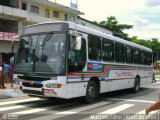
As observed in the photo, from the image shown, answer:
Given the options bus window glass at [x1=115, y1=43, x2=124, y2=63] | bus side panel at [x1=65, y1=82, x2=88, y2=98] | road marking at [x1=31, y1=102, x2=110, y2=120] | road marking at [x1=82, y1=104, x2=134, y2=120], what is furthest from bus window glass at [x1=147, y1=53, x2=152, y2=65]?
bus side panel at [x1=65, y1=82, x2=88, y2=98]

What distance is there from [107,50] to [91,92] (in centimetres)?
250

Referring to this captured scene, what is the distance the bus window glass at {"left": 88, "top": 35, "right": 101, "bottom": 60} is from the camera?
12.9 meters

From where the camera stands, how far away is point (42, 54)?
11469 mm

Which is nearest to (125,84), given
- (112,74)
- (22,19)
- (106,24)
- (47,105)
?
(112,74)

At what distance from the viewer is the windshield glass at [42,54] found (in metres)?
11.1

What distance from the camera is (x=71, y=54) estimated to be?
37.3 feet

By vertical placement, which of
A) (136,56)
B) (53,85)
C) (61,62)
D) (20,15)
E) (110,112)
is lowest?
(110,112)

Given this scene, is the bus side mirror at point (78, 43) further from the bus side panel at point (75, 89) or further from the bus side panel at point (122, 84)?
the bus side panel at point (122, 84)

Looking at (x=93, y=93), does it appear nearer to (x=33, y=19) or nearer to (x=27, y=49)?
(x=27, y=49)

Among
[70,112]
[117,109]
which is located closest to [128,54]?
[117,109]

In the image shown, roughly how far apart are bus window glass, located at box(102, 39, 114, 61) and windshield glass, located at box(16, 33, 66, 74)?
332 cm

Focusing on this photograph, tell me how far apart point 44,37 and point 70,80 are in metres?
1.77

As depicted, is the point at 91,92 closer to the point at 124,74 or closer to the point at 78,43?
the point at 78,43

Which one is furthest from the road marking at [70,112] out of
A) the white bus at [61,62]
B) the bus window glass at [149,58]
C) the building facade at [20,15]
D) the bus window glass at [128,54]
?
the building facade at [20,15]
